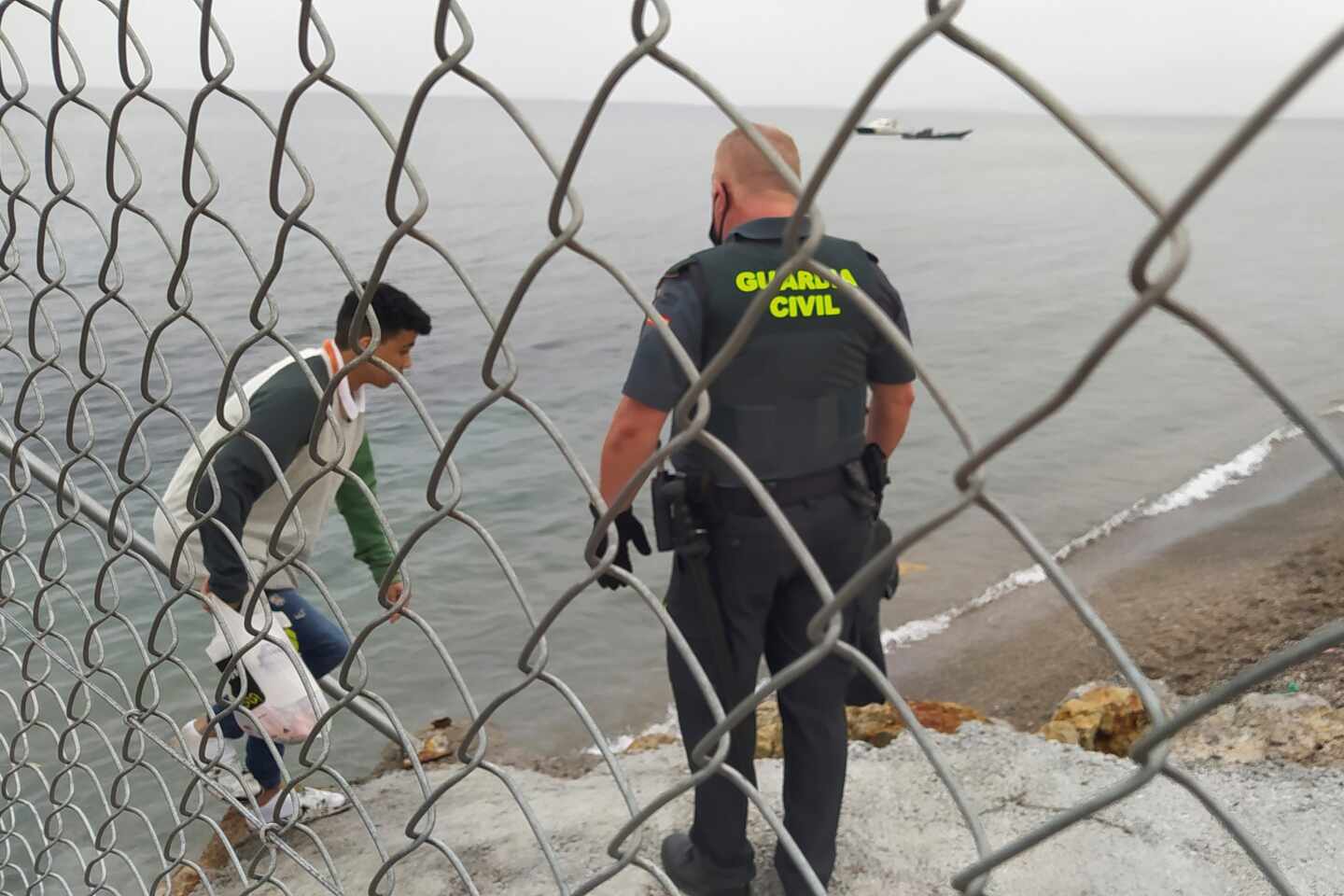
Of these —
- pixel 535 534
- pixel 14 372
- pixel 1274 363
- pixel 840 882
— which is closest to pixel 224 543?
pixel 840 882

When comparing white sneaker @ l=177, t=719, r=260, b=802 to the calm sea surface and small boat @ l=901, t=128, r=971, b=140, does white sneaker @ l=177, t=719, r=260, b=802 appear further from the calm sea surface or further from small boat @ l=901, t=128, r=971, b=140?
small boat @ l=901, t=128, r=971, b=140

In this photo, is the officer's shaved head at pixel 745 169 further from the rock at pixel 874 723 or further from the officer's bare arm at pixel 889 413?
the rock at pixel 874 723

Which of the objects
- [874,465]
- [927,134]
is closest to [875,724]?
[874,465]

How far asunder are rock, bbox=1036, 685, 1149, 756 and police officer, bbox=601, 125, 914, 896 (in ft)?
5.62

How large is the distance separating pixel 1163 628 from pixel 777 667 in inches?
189

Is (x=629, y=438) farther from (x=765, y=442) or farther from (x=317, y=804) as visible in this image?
(x=317, y=804)

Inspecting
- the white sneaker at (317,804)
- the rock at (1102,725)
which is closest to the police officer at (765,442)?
the rock at (1102,725)

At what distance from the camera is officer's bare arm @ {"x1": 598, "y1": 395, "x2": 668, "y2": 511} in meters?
2.32

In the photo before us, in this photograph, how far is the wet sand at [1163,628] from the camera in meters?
5.64

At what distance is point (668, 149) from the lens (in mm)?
80312

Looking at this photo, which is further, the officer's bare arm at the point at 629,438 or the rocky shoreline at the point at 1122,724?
the rocky shoreline at the point at 1122,724

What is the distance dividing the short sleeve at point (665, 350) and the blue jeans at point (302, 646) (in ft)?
4.54

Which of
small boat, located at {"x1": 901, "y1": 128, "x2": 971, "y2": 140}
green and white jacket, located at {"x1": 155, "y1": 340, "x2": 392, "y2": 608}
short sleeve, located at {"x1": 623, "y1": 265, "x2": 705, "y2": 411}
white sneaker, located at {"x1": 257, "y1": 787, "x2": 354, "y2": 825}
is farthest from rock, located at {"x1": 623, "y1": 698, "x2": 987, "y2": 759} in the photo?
small boat, located at {"x1": 901, "y1": 128, "x2": 971, "y2": 140}

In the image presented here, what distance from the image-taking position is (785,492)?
7.89 ft
